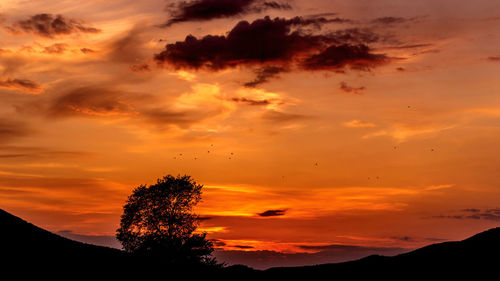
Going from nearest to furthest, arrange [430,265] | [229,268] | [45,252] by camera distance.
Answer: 1. [45,252]
2. [430,265]
3. [229,268]

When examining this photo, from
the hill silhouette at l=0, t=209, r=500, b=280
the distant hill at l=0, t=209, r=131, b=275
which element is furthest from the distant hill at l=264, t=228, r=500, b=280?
the distant hill at l=0, t=209, r=131, b=275

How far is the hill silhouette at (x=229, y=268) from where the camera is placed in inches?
2719

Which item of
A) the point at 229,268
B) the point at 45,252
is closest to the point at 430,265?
the point at 229,268

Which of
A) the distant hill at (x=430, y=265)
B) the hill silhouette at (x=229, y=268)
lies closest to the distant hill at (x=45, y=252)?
the hill silhouette at (x=229, y=268)

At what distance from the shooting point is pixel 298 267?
3509 inches

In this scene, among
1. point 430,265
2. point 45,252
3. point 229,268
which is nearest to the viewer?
point 45,252

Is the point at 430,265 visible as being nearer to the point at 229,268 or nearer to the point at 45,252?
the point at 229,268

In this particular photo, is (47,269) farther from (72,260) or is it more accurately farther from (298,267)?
(298,267)

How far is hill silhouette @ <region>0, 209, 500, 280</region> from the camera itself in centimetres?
6906

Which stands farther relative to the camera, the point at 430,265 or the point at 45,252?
the point at 430,265

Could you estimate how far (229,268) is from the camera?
86375 mm

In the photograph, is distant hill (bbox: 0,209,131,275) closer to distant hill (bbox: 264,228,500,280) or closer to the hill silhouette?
the hill silhouette

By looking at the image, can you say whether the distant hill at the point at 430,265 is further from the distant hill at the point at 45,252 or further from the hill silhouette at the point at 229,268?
the distant hill at the point at 45,252

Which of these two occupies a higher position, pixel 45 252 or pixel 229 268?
pixel 45 252
